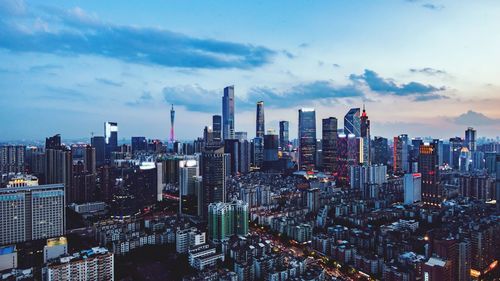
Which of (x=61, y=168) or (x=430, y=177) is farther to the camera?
(x=430, y=177)

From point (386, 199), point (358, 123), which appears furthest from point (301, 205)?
point (358, 123)

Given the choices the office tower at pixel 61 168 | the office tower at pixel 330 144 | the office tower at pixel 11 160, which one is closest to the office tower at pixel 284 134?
the office tower at pixel 330 144

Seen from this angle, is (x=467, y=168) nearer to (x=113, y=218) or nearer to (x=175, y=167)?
(x=175, y=167)

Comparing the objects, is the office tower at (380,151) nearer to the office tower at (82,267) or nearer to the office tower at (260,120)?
the office tower at (260,120)

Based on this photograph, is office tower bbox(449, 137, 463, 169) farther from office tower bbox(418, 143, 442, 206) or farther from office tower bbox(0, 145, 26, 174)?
office tower bbox(0, 145, 26, 174)

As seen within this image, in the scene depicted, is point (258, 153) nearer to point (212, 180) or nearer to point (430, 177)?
point (430, 177)

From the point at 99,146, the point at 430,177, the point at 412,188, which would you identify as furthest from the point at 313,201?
the point at 99,146
